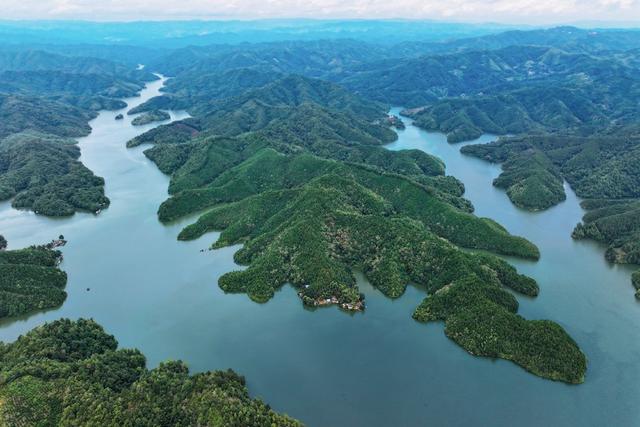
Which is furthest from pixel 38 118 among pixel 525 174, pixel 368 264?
pixel 525 174

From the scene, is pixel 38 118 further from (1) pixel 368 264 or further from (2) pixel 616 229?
(2) pixel 616 229

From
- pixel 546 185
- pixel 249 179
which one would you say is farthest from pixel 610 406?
pixel 249 179

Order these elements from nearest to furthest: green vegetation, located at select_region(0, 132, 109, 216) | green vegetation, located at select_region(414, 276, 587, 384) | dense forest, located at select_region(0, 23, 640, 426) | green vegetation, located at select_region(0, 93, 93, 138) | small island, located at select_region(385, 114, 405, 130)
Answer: dense forest, located at select_region(0, 23, 640, 426), green vegetation, located at select_region(414, 276, 587, 384), green vegetation, located at select_region(0, 132, 109, 216), green vegetation, located at select_region(0, 93, 93, 138), small island, located at select_region(385, 114, 405, 130)

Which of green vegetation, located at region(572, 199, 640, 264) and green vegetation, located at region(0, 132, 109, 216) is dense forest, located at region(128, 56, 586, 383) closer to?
green vegetation, located at region(572, 199, 640, 264)

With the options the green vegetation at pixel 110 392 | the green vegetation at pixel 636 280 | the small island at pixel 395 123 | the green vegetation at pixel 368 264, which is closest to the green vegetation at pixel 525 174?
the green vegetation at pixel 636 280

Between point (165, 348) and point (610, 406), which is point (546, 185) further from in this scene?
point (165, 348)

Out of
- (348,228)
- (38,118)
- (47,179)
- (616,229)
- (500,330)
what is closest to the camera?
(500,330)

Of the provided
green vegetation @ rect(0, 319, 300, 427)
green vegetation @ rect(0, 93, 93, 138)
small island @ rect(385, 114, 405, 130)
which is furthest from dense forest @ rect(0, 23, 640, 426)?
small island @ rect(385, 114, 405, 130)
